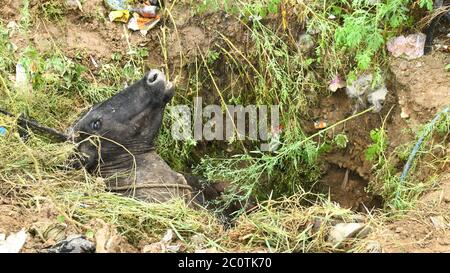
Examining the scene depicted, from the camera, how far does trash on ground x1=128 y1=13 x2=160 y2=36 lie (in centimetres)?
557

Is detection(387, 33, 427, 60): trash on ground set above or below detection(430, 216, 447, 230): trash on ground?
above

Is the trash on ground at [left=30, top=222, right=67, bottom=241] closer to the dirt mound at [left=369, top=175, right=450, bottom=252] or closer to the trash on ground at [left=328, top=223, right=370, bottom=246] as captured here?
the trash on ground at [left=328, top=223, right=370, bottom=246]

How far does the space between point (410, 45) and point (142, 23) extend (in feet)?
7.09

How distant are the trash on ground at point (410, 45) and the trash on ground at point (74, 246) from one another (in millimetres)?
2850

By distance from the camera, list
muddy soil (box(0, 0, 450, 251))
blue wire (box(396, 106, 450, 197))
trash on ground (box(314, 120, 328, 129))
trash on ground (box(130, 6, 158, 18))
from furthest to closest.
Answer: trash on ground (box(130, 6, 158, 18)) < trash on ground (box(314, 120, 328, 129)) < muddy soil (box(0, 0, 450, 251)) < blue wire (box(396, 106, 450, 197))

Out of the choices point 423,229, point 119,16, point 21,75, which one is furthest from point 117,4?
point 423,229

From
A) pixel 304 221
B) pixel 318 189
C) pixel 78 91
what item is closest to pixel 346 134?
pixel 318 189

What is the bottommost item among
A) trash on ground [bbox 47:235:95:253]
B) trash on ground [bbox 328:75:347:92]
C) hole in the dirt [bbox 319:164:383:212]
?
hole in the dirt [bbox 319:164:383:212]

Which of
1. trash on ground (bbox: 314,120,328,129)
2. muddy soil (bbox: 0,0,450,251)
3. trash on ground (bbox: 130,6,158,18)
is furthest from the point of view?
trash on ground (bbox: 130,6,158,18)

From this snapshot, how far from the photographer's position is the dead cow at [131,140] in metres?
4.75

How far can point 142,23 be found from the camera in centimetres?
559

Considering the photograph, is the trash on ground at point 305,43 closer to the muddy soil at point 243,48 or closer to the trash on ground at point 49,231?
the muddy soil at point 243,48

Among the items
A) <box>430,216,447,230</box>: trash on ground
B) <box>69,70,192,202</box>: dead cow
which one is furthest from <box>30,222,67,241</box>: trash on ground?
<box>430,216,447,230</box>: trash on ground

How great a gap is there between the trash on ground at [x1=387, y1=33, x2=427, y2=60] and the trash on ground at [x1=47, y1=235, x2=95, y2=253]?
2850mm
